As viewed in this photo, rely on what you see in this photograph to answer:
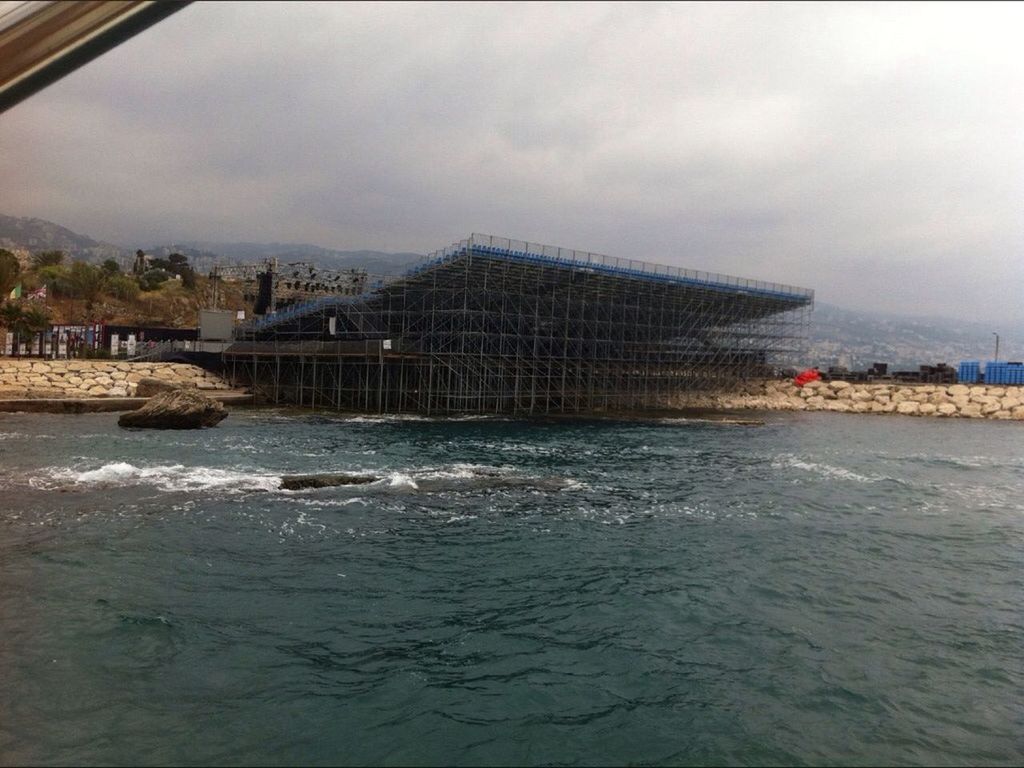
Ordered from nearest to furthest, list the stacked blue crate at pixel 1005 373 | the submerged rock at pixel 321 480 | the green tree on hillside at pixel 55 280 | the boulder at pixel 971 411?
the submerged rock at pixel 321 480 → the boulder at pixel 971 411 → the green tree on hillside at pixel 55 280 → the stacked blue crate at pixel 1005 373

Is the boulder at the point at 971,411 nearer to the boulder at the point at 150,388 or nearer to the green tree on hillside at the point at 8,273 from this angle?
the boulder at the point at 150,388

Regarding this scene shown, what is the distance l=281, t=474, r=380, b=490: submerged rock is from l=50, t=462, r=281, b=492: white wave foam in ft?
1.03

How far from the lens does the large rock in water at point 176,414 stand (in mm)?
29000

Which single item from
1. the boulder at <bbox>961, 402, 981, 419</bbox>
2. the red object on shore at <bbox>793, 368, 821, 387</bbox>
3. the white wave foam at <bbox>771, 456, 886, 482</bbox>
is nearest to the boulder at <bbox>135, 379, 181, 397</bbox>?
the white wave foam at <bbox>771, 456, 886, 482</bbox>

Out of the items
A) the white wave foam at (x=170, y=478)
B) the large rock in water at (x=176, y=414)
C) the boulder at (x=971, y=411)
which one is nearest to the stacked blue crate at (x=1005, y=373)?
the boulder at (x=971, y=411)

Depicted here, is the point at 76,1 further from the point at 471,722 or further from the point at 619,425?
the point at 619,425

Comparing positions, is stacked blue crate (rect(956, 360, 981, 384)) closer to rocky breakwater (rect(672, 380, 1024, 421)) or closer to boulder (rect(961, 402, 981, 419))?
rocky breakwater (rect(672, 380, 1024, 421))

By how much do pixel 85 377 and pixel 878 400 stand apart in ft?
201

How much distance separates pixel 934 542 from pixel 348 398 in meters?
36.7

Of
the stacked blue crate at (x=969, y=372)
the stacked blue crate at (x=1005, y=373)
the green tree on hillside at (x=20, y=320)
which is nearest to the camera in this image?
the green tree on hillside at (x=20, y=320)

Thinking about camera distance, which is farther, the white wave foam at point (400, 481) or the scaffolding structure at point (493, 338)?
the scaffolding structure at point (493, 338)

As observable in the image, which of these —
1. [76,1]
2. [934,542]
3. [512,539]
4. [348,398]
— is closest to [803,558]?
[934,542]

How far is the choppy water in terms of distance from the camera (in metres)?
6.72

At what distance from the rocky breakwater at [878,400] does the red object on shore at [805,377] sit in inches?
113
